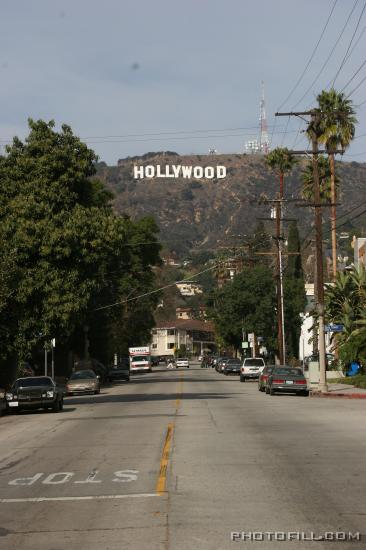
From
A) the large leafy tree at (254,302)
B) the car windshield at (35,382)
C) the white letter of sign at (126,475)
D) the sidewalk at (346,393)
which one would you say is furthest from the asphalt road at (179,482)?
the large leafy tree at (254,302)

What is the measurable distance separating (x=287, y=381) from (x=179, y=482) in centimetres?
2859

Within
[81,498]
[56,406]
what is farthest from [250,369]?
[81,498]

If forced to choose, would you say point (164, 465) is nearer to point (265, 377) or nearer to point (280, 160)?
point (265, 377)

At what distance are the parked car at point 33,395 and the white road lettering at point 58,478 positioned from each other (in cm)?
1729

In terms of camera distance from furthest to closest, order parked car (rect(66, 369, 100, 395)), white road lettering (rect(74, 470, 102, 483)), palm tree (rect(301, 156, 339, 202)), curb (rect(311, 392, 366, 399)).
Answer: palm tree (rect(301, 156, 339, 202)) < parked car (rect(66, 369, 100, 395)) < curb (rect(311, 392, 366, 399)) < white road lettering (rect(74, 470, 102, 483))

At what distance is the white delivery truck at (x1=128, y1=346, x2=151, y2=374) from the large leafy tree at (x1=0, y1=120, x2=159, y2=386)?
63.4 meters

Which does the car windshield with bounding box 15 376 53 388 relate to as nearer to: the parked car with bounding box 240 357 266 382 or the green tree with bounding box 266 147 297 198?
the parked car with bounding box 240 357 266 382

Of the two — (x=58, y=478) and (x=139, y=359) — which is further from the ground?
(x=139, y=359)

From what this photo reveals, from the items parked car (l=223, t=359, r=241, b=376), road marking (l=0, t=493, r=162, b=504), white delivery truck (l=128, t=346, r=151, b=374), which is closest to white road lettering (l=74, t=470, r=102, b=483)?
road marking (l=0, t=493, r=162, b=504)

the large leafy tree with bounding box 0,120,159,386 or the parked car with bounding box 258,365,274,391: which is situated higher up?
the large leafy tree with bounding box 0,120,159,386

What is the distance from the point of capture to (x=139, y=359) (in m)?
105

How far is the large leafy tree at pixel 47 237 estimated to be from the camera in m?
36.0

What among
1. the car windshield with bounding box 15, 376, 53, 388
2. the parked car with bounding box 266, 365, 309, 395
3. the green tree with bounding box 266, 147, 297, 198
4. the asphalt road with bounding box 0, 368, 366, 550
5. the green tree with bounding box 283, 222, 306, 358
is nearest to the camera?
the asphalt road with bounding box 0, 368, 366, 550

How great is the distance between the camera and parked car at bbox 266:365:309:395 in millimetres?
41406
